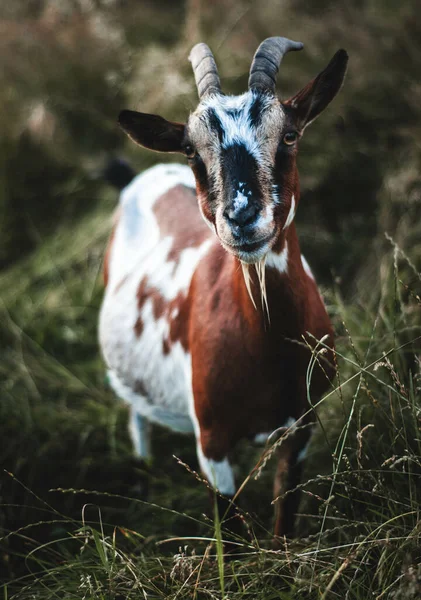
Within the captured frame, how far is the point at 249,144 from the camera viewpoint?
2131 mm

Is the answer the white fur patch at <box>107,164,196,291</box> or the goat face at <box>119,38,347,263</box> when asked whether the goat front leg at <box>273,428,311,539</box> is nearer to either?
the goat face at <box>119,38,347,263</box>

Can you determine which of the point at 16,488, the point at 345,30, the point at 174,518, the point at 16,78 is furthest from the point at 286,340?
the point at 16,78

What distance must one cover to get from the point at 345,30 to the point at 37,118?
278 centimetres

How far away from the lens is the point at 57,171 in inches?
239

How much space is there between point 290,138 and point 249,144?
19 centimetres

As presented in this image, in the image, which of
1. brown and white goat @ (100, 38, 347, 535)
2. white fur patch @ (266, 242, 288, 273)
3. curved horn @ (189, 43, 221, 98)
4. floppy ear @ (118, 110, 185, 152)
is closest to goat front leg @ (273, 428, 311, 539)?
brown and white goat @ (100, 38, 347, 535)

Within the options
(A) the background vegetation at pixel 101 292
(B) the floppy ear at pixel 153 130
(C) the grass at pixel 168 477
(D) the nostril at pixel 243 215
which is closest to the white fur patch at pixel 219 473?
(C) the grass at pixel 168 477

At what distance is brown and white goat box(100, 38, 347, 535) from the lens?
2.13 metres

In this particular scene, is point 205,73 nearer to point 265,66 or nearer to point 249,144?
point 265,66


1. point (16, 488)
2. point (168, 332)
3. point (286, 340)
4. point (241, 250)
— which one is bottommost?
point (16, 488)

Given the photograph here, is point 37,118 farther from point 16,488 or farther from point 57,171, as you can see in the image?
point 16,488

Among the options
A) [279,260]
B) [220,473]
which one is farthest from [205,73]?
[220,473]

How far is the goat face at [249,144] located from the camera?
205cm

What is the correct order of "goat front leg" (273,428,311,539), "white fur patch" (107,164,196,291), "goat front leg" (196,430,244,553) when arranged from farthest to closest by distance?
"white fur patch" (107,164,196,291)
"goat front leg" (273,428,311,539)
"goat front leg" (196,430,244,553)
